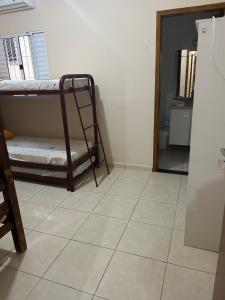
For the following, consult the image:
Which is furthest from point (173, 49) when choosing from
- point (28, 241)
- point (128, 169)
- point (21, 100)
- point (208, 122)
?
point (28, 241)

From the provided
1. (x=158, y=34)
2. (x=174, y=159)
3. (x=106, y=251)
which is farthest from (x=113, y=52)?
(x=106, y=251)

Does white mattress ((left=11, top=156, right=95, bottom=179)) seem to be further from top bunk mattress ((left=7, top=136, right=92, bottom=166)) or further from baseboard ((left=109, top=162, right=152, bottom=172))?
baseboard ((left=109, top=162, right=152, bottom=172))

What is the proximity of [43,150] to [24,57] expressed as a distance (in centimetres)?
164

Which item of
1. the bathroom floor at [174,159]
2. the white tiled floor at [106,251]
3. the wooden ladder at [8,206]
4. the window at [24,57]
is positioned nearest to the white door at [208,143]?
the white tiled floor at [106,251]

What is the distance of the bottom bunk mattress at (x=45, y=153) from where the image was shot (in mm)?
2764

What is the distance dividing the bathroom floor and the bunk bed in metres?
1.01

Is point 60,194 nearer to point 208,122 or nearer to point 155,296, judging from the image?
point 155,296

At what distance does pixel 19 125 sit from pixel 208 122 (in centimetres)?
329

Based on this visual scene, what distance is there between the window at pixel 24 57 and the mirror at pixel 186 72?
251 cm

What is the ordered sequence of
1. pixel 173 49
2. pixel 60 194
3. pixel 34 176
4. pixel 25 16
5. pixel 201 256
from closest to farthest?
pixel 201 256
pixel 60 194
pixel 34 176
pixel 25 16
pixel 173 49

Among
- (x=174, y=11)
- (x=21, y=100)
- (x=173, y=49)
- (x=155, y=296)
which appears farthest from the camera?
(x=173, y=49)

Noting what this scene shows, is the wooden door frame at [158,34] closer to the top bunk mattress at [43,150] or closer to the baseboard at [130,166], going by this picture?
the baseboard at [130,166]

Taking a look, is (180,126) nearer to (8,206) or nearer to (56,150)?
(56,150)

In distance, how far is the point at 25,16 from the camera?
322cm
